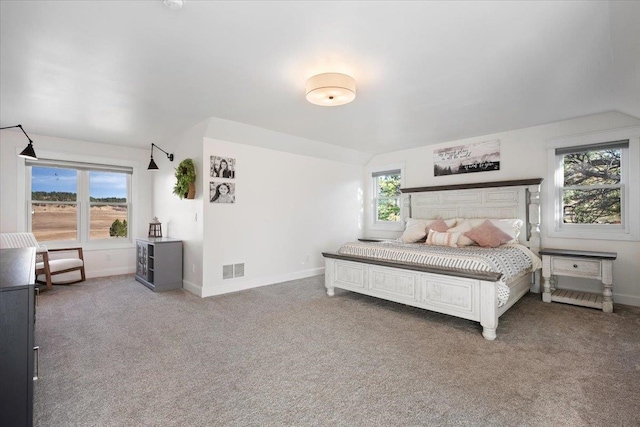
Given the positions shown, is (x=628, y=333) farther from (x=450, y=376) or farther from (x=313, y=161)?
(x=313, y=161)

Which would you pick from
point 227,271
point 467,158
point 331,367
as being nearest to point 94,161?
point 227,271

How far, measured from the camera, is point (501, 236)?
403 cm

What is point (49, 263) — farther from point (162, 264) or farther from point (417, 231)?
point (417, 231)

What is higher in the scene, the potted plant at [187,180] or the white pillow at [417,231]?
the potted plant at [187,180]

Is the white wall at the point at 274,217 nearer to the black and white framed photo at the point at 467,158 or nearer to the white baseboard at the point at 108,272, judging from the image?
the black and white framed photo at the point at 467,158

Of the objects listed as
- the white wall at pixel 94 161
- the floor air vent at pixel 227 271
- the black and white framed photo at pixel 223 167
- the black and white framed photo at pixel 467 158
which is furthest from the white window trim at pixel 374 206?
the white wall at pixel 94 161

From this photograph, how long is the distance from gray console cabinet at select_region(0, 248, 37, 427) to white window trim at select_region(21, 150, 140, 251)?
4.76 meters

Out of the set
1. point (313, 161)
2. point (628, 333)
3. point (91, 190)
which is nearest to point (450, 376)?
point (628, 333)

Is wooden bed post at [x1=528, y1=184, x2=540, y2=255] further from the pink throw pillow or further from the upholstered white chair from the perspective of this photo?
the upholstered white chair

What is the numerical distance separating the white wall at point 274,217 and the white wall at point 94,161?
2.53 metres

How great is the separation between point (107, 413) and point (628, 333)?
171 inches

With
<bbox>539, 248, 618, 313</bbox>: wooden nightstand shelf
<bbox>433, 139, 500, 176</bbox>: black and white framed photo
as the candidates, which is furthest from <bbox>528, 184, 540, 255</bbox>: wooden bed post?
<bbox>433, 139, 500, 176</bbox>: black and white framed photo

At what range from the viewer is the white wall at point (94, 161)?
15.1 ft

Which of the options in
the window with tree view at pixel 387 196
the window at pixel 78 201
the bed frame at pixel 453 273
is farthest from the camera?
the window with tree view at pixel 387 196
